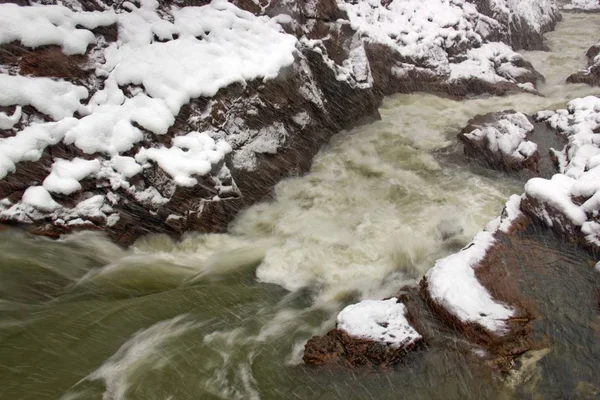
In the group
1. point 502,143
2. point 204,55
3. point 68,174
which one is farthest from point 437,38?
point 68,174

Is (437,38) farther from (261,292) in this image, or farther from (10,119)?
(10,119)

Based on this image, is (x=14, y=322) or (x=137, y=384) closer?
(x=137, y=384)

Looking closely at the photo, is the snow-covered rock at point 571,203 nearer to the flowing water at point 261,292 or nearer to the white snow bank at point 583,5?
the flowing water at point 261,292

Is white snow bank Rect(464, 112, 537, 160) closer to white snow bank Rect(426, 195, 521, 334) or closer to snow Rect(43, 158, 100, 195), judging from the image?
white snow bank Rect(426, 195, 521, 334)

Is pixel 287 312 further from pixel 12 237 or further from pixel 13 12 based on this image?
pixel 13 12

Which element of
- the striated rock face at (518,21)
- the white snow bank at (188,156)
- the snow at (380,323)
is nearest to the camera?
the snow at (380,323)

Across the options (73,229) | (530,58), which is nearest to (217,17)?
(73,229)

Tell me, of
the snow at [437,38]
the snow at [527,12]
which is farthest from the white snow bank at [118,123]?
the snow at [527,12]
